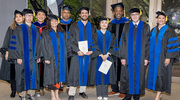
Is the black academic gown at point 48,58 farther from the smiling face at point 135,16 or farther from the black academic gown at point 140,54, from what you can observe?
the smiling face at point 135,16

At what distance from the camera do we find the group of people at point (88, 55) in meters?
3.73

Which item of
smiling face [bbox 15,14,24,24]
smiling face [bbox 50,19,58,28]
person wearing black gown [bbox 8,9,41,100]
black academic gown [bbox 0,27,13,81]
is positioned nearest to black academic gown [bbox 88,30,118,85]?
smiling face [bbox 50,19,58,28]

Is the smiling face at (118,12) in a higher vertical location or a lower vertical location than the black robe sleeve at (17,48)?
higher

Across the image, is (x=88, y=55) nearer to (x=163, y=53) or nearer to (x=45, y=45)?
(x=45, y=45)

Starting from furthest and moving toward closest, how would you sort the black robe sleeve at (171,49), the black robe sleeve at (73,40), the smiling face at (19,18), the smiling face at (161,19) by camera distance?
the smiling face at (19,18), the black robe sleeve at (73,40), the smiling face at (161,19), the black robe sleeve at (171,49)

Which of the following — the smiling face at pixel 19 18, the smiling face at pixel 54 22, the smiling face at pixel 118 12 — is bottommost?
the smiling face at pixel 54 22

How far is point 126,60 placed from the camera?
3.91 metres

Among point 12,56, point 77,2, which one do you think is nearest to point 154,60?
point 12,56

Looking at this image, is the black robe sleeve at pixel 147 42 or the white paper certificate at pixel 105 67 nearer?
the black robe sleeve at pixel 147 42

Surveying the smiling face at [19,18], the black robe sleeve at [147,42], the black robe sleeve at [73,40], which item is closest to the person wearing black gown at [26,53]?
the smiling face at [19,18]

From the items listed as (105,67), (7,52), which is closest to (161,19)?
(105,67)

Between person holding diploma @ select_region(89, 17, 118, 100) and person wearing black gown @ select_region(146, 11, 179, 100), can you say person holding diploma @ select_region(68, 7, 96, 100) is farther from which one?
person wearing black gown @ select_region(146, 11, 179, 100)

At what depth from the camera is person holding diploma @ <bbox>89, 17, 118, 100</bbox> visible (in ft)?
13.0

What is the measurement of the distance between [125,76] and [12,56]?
2.33 metres
